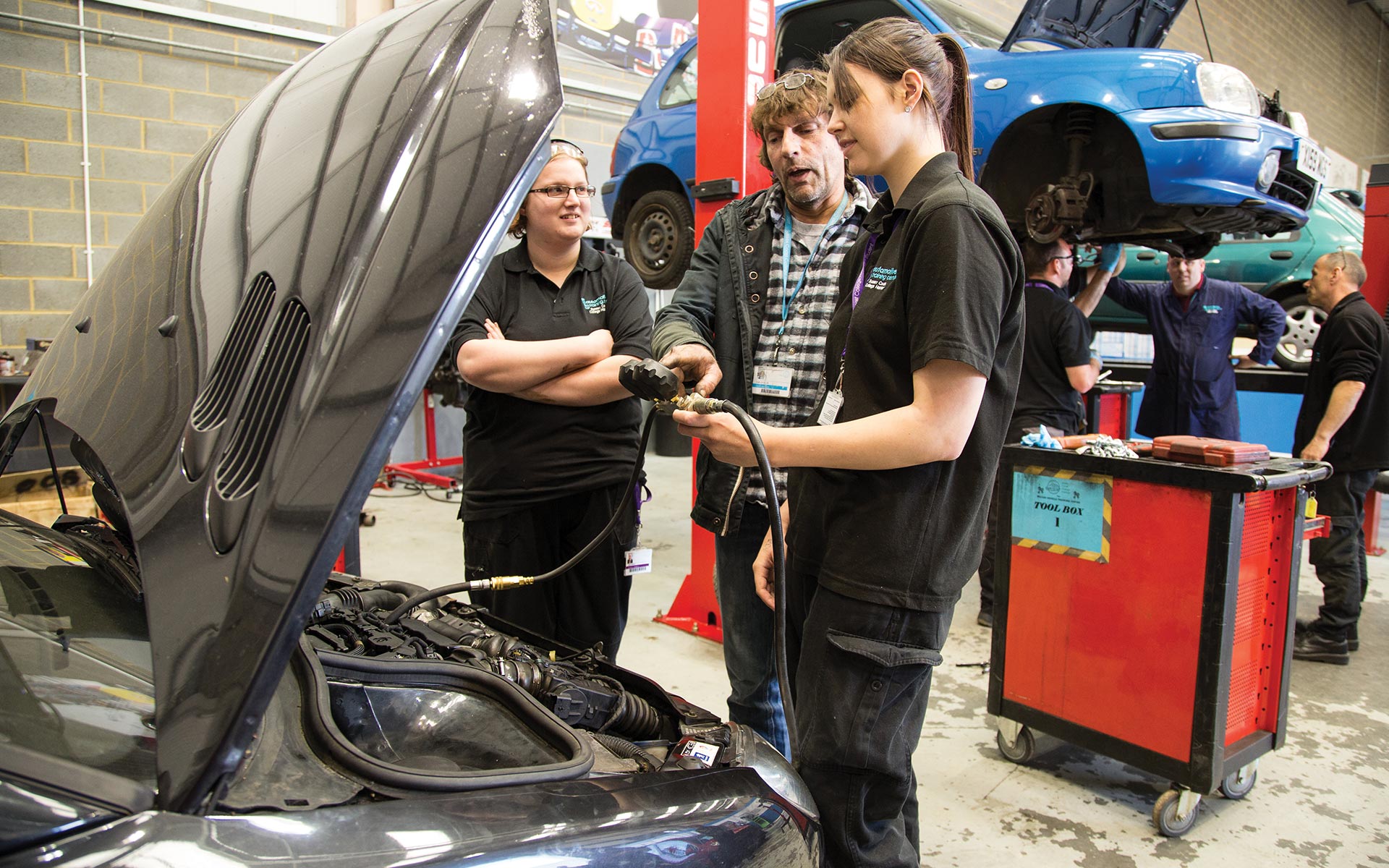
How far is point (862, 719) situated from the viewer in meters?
1.23

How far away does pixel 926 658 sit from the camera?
4.05 ft

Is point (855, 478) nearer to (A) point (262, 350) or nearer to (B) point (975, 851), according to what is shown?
(A) point (262, 350)

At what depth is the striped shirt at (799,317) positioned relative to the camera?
1.87 metres

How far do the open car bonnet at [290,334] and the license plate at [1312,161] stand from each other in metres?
4.23

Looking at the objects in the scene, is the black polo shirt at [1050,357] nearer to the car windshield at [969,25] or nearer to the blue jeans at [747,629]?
the car windshield at [969,25]

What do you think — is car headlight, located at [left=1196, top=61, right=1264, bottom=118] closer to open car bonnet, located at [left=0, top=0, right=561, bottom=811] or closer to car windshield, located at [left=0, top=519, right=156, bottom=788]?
open car bonnet, located at [left=0, top=0, right=561, bottom=811]

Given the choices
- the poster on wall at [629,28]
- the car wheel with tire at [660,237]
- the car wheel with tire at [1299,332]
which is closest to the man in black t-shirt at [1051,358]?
the car wheel with tire at [660,237]

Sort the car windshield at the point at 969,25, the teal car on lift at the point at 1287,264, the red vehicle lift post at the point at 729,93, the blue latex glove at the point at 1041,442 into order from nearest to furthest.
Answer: the blue latex glove at the point at 1041,442 → the red vehicle lift post at the point at 729,93 → the car windshield at the point at 969,25 → the teal car on lift at the point at 1287,264

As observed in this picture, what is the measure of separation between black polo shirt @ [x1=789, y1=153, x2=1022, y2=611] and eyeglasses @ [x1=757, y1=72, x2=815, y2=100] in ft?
2.32

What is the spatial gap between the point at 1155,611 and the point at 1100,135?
2590 millimetres

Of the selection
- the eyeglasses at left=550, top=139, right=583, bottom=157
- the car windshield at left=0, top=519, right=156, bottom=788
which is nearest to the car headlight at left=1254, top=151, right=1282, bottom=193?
the eyeglasses at left=550, top=139, right=583, bottom=157

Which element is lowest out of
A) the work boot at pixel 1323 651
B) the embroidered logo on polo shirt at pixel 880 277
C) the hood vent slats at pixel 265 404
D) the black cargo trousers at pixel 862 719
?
the work boot at pixel 1323 651

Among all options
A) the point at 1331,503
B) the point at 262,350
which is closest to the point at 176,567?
the point at 262,350

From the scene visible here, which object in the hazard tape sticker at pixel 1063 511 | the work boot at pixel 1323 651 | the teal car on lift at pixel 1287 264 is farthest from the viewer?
the teal car on lift at pixel 1287 264
